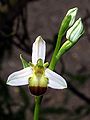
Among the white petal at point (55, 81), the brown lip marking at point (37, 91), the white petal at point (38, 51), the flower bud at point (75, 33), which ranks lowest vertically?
the brown lip marking at point (37, 91)

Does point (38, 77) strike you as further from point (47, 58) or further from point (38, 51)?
point (47, 58)

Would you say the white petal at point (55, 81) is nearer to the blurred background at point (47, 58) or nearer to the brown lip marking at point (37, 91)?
the brown lip marking at point (37, 91)

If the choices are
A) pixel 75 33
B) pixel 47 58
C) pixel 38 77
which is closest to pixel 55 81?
pixel 38 77

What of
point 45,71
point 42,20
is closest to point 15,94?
point 42,20

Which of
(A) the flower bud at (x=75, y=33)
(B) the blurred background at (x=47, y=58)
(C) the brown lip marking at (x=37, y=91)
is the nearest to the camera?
(C) the brown lip marking at (x=37, y=91)

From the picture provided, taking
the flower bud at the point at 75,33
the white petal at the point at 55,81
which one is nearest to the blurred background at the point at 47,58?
the flower bud at the point at 75,33
